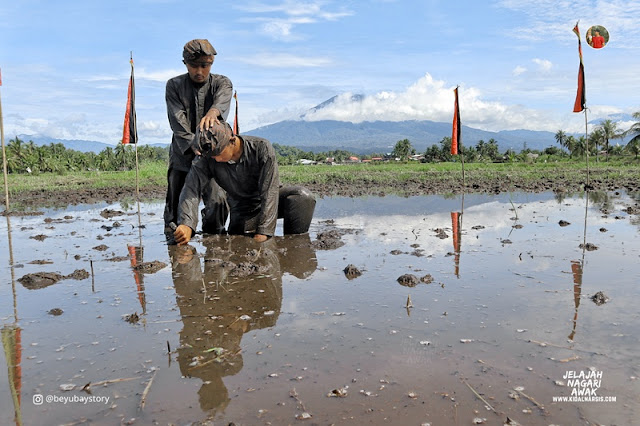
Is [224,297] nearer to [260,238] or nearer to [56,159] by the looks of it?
[260,238]

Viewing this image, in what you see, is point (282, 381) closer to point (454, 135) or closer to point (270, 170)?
point (270, 170)

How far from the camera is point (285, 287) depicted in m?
4.35

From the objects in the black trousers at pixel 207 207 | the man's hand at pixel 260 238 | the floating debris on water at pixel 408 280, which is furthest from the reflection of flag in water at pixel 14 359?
the black trousers at pixel 207 207

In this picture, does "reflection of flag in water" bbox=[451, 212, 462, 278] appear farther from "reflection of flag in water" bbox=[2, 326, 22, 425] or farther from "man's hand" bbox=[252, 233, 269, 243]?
"reflection of flag in water" bbox=[2, 326, 22, 425]

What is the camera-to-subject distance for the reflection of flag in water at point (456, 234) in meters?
5.25

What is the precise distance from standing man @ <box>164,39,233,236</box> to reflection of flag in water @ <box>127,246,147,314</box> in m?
0.91

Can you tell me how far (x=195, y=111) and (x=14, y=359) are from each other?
4.15 meters

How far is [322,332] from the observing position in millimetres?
3266

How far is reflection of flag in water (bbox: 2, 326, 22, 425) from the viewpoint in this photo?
2.45 m

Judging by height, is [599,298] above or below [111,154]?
below

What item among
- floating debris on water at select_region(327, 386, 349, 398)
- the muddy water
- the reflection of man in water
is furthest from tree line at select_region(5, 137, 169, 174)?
floating debris on water at select_region(327, 386, 349, 398)

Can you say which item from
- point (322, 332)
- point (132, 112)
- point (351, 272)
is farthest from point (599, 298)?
point (132, 112)

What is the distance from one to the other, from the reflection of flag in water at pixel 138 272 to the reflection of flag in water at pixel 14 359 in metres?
0.82

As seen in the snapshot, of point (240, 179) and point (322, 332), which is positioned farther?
point (240, 179)
